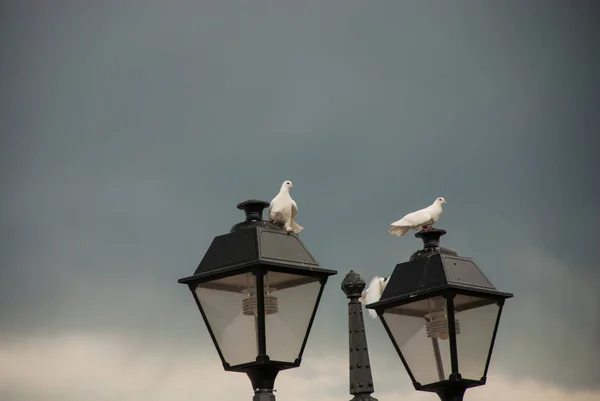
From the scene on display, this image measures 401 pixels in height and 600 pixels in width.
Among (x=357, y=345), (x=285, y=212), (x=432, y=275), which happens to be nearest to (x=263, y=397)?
(x=357, y=345)

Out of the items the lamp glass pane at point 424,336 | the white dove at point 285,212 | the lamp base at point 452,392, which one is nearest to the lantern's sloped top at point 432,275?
the lamp glass pane at point 424,336

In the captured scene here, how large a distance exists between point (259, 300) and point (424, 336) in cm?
184

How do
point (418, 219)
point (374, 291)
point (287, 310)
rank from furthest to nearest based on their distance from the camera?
point (418, 219), point (374, 291), point (287, 310)

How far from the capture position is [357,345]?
8.70m

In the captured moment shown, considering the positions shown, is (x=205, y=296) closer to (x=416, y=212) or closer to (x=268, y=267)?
(x=268, y=267)

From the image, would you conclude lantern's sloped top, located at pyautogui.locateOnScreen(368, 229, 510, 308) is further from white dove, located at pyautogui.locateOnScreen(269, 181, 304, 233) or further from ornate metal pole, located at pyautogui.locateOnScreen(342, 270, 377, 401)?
white dove, located at pyautogui.locateOnScreen(269, 181, 304, 233)

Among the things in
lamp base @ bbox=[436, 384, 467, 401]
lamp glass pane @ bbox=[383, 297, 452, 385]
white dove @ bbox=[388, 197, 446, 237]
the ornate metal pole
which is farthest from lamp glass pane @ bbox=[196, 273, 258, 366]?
white dove @ bbox=[388, 197, 446, 237]

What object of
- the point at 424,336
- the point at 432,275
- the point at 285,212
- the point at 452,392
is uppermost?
the point at 285,212

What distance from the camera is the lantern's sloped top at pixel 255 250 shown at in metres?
7.89

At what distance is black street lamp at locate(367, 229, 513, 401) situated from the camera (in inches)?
344

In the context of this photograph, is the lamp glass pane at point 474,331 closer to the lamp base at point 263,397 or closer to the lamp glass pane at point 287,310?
the lamp glass pane at point 287,310

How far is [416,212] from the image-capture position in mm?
11773

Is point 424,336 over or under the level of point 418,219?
under

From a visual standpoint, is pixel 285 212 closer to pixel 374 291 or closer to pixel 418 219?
pixel 374 291
